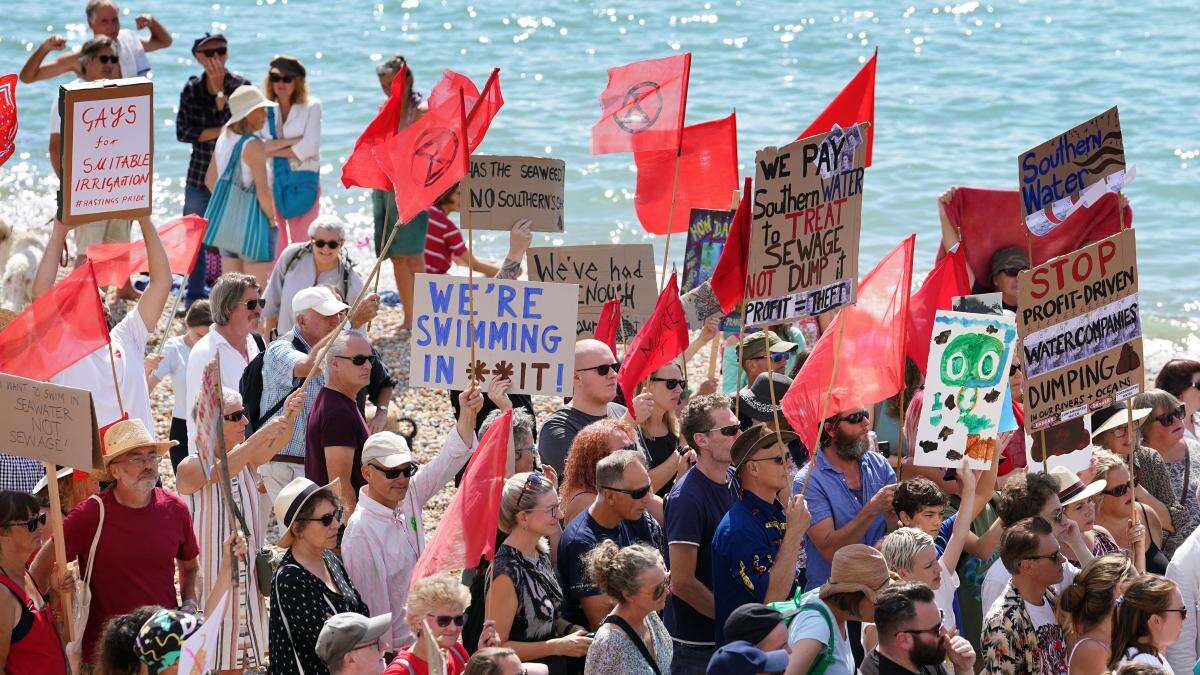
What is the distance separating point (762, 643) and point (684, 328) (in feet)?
9.71

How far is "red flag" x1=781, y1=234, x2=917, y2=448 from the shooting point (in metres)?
7.81

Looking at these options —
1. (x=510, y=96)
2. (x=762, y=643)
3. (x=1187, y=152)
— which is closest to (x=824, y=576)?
(x=762, y=643)

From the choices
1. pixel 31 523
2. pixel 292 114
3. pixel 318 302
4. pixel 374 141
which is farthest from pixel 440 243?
pixel 31 523

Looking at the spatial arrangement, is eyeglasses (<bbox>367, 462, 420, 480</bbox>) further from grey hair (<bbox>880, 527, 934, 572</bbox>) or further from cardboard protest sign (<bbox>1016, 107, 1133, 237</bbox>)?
cardboard protest sign (<bbox>1016, 107, 1133, 237</bbox>)

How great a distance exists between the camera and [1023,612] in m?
6.89

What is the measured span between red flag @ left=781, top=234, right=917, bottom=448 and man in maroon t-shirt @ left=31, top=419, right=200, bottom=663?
2.65m

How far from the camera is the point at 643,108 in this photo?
34.7 ft

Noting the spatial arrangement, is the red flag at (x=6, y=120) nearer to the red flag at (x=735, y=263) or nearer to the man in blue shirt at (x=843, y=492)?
the red flag at (x=735, y=263)

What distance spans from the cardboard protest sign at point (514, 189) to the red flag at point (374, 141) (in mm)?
559

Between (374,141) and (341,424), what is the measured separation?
1.96m

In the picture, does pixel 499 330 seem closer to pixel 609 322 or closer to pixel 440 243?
pixel 609 322

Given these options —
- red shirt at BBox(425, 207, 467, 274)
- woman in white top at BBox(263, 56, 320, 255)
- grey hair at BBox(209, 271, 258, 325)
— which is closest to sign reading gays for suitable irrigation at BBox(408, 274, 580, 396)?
grey hair at BBox(209, 271, 258, 325)

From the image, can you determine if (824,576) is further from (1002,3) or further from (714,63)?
(1002,3)

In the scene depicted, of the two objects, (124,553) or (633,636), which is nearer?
(633,636)
